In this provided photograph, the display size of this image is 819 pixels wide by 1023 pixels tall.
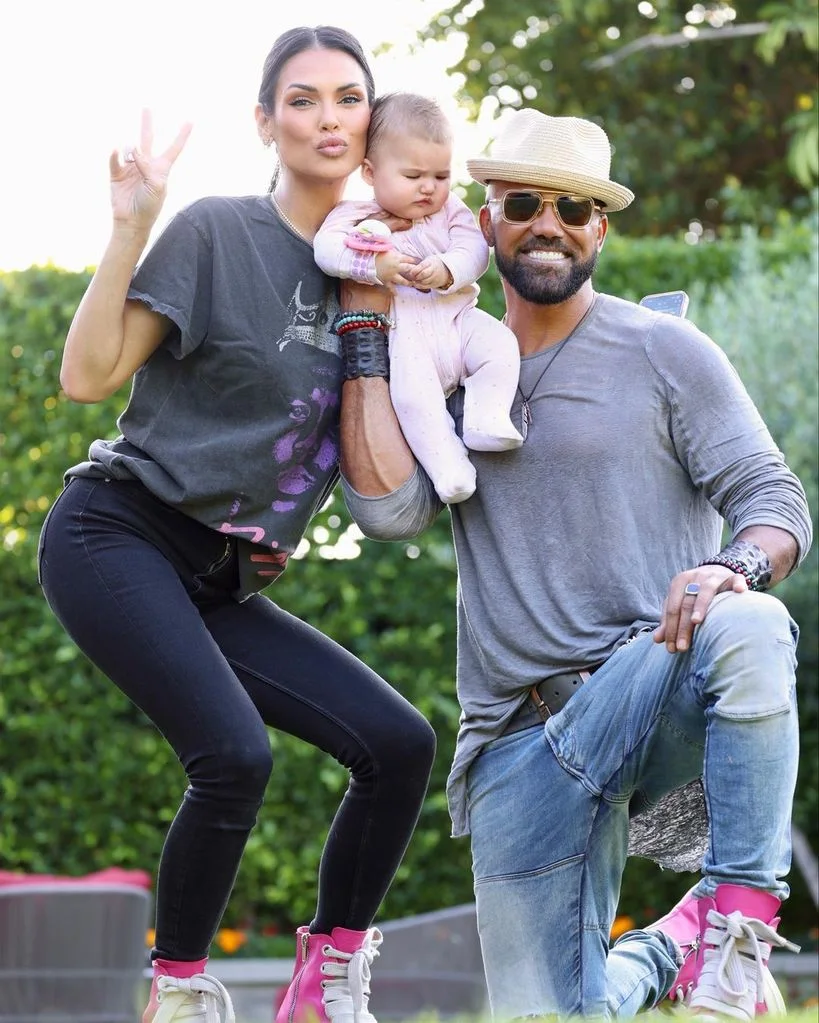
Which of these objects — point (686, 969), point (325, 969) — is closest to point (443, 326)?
point (325, 969)

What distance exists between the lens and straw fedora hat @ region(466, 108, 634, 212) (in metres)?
3.52

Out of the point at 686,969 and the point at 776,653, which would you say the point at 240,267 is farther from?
the point at 686,969

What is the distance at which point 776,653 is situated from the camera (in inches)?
114

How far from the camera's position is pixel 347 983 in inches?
131

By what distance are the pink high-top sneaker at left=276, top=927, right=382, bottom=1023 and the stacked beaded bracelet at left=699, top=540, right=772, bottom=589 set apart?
115 centimetres

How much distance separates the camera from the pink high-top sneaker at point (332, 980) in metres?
3.27

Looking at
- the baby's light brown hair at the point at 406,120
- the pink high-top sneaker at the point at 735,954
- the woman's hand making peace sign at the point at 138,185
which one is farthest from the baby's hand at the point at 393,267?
the pink high-top sneaker at the point at 735,954

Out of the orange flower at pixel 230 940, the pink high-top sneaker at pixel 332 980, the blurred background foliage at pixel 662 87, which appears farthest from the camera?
the blurred background foliage at pixel 662 87

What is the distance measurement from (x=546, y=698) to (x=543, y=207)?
114cm

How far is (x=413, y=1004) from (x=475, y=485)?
85.4 inches

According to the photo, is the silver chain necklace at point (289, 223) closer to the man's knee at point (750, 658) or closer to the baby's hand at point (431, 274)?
the baby's hand at point (431, 274)

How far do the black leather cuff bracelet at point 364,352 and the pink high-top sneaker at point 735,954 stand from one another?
4.37ft

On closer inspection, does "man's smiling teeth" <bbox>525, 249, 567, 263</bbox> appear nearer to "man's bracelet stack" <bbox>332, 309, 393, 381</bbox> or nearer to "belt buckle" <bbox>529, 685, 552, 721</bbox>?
"man's bracelet stack" <bbox>332, 309, 393, 381</bbox>

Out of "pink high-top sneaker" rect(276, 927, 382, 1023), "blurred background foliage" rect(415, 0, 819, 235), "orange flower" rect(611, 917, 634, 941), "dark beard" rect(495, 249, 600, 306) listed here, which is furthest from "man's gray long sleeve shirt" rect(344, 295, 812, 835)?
"blurred background foliage" rect(415, 0, 819, 235)
